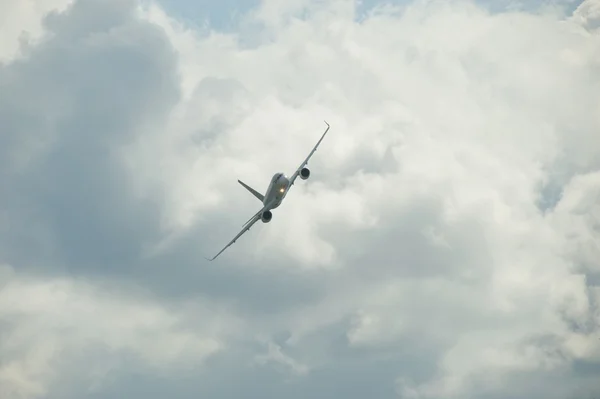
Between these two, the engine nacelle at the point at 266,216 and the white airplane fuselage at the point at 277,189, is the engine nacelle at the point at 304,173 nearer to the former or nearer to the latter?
the white airplane fuselage at the point at 277,189

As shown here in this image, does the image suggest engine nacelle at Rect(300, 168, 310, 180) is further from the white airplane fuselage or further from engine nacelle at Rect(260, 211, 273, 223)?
engine nacelle at Rect(260, 211, 273, 223)

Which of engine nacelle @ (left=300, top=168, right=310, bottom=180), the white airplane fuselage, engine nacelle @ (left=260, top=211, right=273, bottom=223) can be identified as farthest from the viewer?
engine nacelle @ (left=300, top=168, right=310, bottom=180)

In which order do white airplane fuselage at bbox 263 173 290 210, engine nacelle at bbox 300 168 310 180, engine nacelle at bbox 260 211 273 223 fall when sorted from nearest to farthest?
white airplane fuselage at bbox 263 173 290 210, engine nacelle at bbox 260 211 273 223, engine nacelle at bbox 300 168 310 180

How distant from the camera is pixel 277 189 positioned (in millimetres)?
165875

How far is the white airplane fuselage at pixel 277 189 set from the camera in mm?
165200

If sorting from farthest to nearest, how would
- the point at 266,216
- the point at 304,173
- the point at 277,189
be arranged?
the point at 304,173, the point at 266,216, the point at 277,189

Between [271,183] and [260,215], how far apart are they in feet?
27.3

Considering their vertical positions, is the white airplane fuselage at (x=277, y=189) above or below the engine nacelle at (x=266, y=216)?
above

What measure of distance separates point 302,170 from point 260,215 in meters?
13.6

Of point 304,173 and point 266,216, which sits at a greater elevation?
point 304,173

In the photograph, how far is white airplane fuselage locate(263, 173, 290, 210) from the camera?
165 m

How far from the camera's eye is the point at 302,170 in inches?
6718

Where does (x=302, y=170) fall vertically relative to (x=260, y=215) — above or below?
above

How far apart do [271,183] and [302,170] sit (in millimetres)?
8406
